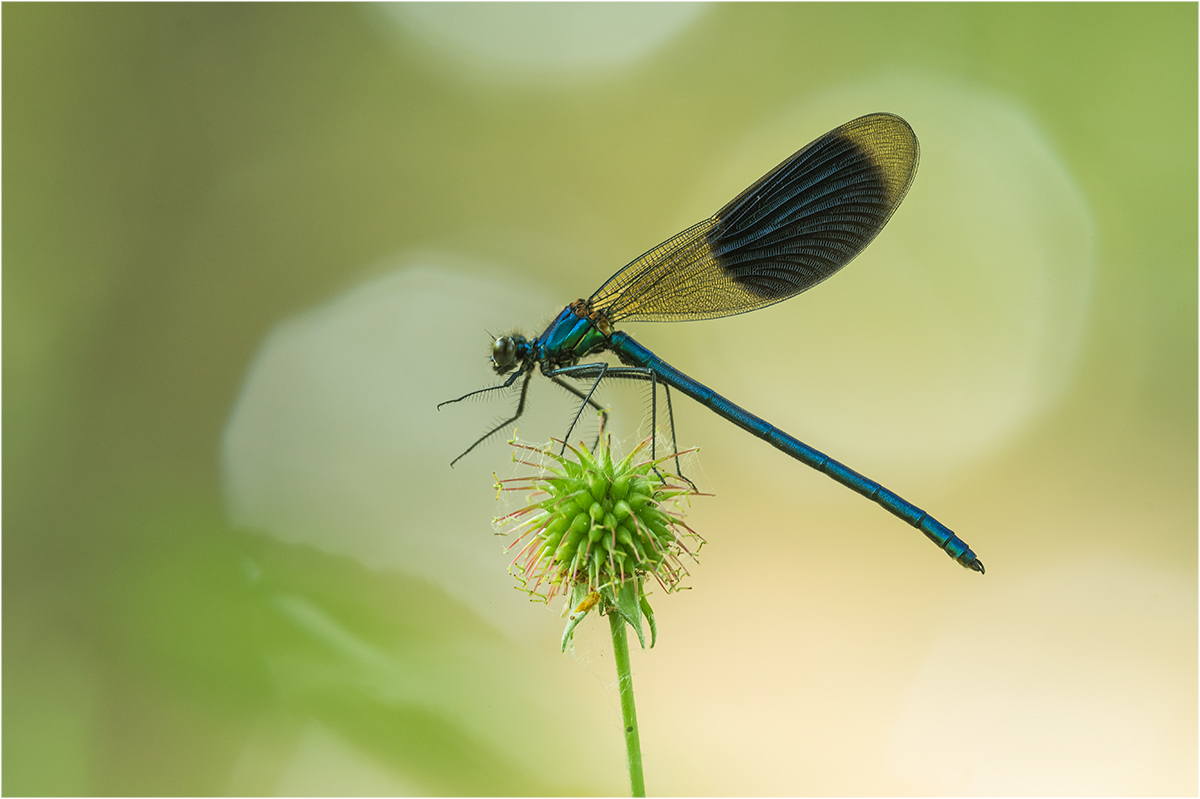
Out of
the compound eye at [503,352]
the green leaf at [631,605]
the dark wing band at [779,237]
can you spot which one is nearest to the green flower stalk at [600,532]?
the green leaf at [631,605]

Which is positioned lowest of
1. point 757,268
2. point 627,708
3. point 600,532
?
point 627,708

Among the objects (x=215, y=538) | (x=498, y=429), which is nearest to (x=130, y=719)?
(x=215, y=538)

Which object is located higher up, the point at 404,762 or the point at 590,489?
the point at 590,489

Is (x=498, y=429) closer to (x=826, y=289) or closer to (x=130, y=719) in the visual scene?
(x=130, y=719)

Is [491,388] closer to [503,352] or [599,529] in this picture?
[503,352]

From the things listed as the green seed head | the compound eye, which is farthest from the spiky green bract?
the compound eye

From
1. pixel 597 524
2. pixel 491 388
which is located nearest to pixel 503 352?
pixel 491 388

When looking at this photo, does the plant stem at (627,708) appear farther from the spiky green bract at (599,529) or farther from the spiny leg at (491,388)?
the spiny leg at (491,388)
